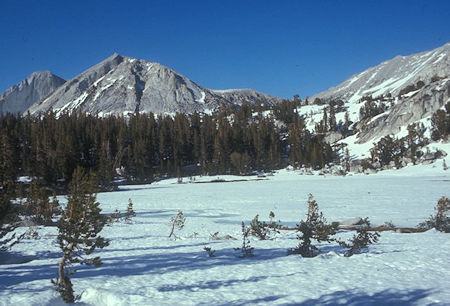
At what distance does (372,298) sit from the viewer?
23.3 ft

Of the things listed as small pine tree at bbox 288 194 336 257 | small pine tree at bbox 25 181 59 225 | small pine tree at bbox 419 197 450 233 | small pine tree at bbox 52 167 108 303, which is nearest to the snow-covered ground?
small pine tree at bbox 52 167 108 303

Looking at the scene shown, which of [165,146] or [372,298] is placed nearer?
[372,298]

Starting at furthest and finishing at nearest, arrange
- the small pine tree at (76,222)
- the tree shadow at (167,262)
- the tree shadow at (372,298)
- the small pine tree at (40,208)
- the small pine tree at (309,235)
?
the small pine tree at (40,208)
the small pine tree at (309,235)
the tree shadow at (167,262)
the tree shadow at (372,298)
the small pine tree at (76,222)

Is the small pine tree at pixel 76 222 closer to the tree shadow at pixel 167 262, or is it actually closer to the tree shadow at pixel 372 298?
the tree shadow at pixel 167 262

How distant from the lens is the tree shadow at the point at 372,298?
22.5 feet

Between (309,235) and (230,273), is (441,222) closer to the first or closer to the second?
(309,235)

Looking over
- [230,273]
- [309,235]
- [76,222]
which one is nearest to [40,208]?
[76,222]

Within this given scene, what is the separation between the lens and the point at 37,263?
10.3 meters

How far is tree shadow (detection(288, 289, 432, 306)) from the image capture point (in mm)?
6852

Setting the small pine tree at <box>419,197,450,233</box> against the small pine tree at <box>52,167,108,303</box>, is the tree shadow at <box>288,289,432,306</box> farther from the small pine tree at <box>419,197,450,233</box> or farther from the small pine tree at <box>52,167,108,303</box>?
the small pine tree at <box>419,197,450,233</box>

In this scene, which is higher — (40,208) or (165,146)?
(165,146)

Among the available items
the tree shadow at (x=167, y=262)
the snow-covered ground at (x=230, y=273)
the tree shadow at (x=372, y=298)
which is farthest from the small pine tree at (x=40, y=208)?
the tree shadow at (x=372, y=298)

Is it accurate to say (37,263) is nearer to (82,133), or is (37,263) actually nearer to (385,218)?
(385,218)

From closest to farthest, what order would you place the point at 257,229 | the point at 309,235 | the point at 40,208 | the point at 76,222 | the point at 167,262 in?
the point at 76,222 → the point at 167,262 → the point at 309,235 → the point at 257,229 → the point at 40,208
